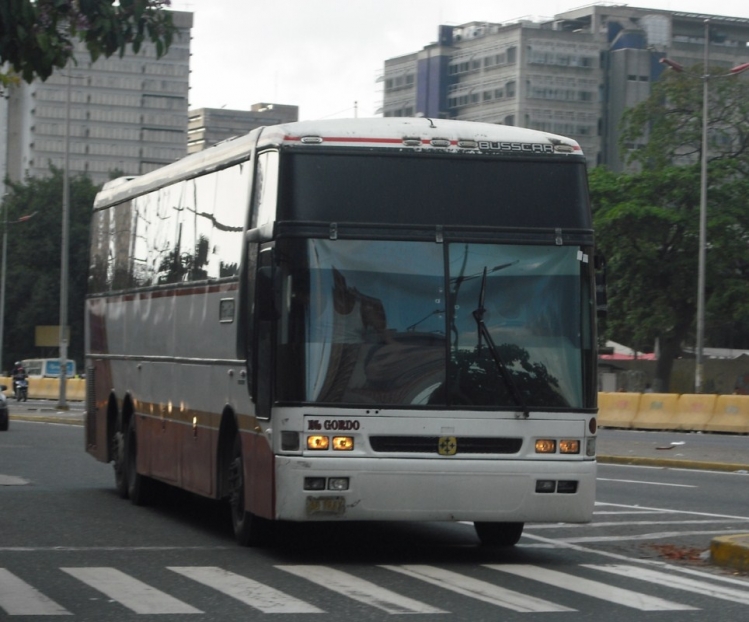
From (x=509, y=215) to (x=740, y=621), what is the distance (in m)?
3.76

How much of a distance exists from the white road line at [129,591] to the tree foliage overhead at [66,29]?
3.35 metres

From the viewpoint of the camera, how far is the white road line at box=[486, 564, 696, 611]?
32.0 feet

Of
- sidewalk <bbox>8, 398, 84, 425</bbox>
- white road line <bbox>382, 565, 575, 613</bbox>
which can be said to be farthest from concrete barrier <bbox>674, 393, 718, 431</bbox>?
white road line <bbox>382, 565, 575, 613</bbox>

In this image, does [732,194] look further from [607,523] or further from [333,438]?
[333,438]

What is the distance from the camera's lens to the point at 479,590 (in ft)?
33.9

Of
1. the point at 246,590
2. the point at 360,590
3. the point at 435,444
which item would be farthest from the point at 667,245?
the point at 246,590

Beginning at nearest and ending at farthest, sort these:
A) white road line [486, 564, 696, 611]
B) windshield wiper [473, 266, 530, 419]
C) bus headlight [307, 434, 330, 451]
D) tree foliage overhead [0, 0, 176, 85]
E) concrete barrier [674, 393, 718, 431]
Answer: white road line [486, 564, 696, 611] → tree foliage overhead [0, 0, 176, 85] → bus headlight [307, 434, 330, 451] → windshield wiper [473, 266, 530, 419] → concrete barrier [674, 393, 718, 431]

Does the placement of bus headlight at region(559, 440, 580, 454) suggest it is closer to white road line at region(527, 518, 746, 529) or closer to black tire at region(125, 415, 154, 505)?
white road line at region(527, 518, 746, 529)

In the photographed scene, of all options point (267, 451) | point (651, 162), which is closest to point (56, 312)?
point (651, 162)

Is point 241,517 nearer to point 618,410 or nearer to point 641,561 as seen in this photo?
point 641,561

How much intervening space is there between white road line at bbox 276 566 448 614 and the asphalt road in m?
0.01

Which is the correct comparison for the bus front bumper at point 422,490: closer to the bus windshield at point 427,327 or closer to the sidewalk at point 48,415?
the bus windshield at point 427,327

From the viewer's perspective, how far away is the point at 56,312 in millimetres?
98125

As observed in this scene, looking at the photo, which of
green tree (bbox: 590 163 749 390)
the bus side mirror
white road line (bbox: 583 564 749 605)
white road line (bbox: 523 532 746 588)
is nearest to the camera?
white road line (bbox: 583 564 749 605)
